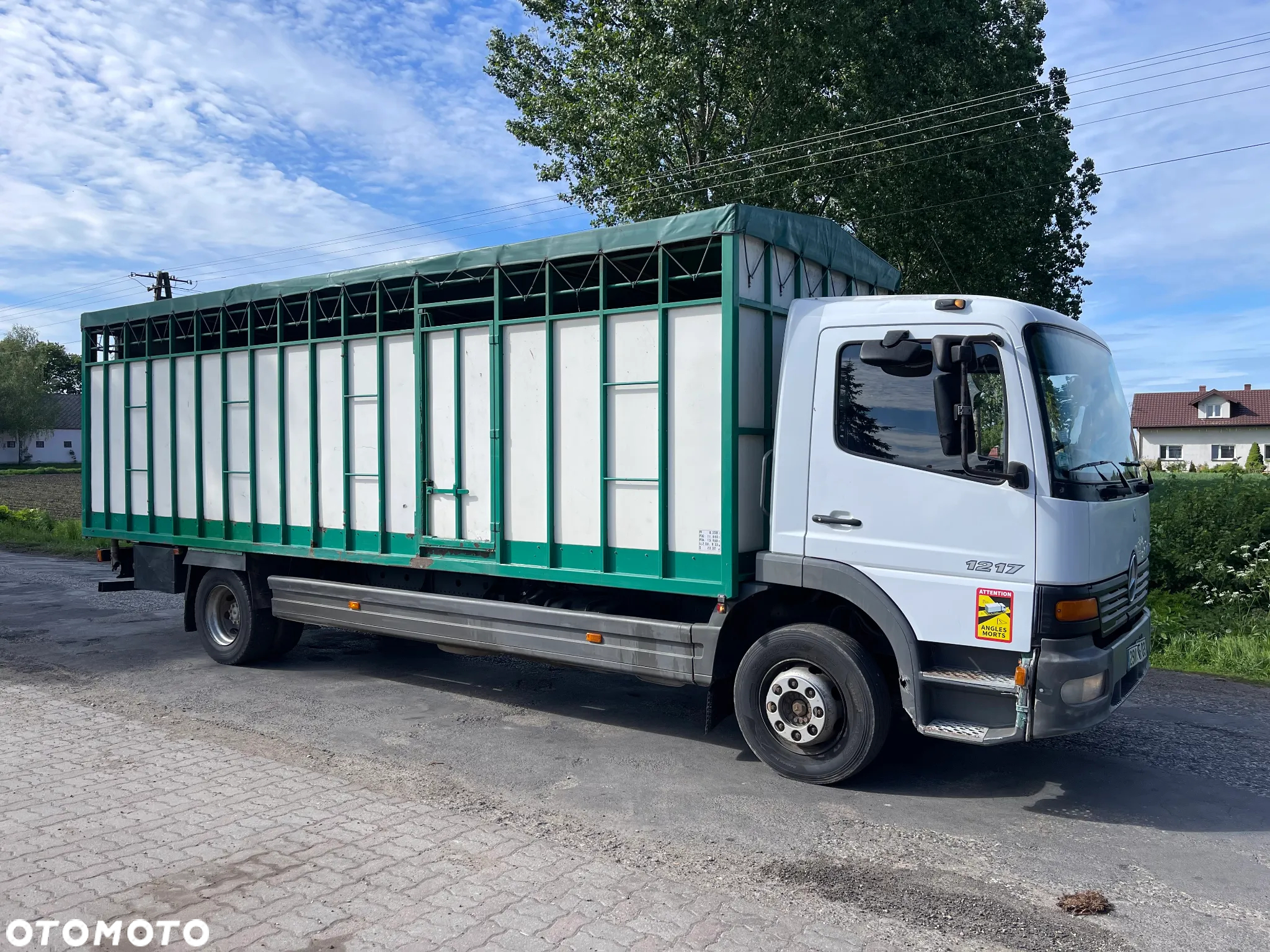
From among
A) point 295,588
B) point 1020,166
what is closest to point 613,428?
point 295,588

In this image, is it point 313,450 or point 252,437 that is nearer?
point 313,450

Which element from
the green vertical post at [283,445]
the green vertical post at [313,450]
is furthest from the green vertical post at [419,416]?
the green vertical post at [283,445]

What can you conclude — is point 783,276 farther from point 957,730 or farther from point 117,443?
point 117,443

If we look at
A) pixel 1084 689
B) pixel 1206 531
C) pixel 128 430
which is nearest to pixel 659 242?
pixel 1084 689

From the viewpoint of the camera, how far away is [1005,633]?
16.1 feet

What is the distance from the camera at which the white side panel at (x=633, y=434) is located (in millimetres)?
6059

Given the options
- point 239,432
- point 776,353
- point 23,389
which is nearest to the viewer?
point 776,353

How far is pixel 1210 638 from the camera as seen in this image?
9.71 meters

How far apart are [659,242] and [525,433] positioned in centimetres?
167

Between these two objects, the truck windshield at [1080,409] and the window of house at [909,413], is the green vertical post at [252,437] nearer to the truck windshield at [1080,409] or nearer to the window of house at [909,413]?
the window of house at [909,413]

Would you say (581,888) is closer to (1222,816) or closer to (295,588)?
(1222,816)

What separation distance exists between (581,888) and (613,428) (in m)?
2.98

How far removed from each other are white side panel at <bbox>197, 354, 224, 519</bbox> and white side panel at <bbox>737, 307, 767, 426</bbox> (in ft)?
17.8

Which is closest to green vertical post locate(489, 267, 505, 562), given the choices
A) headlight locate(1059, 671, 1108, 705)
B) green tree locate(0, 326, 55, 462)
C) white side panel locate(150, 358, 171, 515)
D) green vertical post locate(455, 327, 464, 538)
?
green vertical post locate(455, 327, 464, 538)
